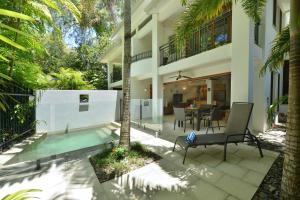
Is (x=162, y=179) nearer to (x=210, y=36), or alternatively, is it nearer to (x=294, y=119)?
(x=294, y=119)

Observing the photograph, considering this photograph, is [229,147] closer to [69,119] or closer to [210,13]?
[210,13]

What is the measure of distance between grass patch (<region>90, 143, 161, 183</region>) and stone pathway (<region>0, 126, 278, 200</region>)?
149mm

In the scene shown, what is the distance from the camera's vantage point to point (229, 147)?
18.1 feet

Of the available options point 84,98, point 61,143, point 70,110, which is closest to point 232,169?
point 61,143

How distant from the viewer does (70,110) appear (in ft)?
35.0

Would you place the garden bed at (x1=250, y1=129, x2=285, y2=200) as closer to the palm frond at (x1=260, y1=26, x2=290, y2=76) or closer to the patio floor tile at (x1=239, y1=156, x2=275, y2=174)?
the patio floor tile at (x1=239, y1=156, x2=275, y2=174)

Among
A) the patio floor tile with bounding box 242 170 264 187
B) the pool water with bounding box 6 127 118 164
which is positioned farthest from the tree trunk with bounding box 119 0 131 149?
the patio floor tile with bounding box 242 170 264 187

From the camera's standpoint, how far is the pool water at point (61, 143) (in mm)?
5797

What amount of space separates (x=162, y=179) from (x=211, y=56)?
5.63 metres

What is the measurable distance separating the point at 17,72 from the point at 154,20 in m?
8.69

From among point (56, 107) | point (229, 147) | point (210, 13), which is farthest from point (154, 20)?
point (229, 147)

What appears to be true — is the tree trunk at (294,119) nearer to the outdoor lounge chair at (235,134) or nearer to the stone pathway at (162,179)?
the stone pathway at (162,179)

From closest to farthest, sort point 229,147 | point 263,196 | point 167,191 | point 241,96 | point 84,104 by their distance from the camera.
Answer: point 263,196 → point 167,191 → point 229,147 → point 241,96 → point 84,104

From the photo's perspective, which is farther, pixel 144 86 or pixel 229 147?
pixel 144 86
